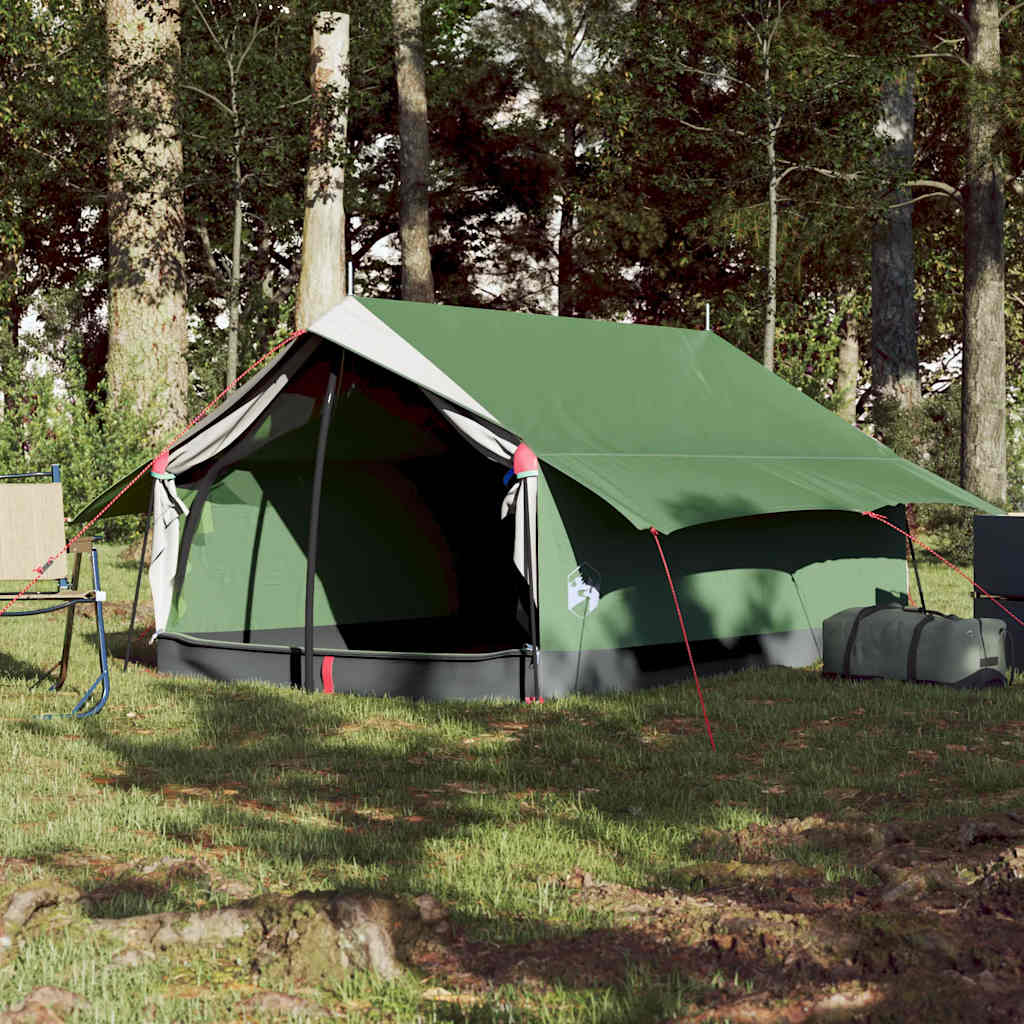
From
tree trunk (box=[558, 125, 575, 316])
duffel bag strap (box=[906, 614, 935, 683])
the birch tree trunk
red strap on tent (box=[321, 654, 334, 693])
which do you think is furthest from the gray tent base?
tree trunk (box=[558, 125, 575, 316])

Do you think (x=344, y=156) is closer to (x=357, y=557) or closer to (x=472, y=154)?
(x=357, y=557)

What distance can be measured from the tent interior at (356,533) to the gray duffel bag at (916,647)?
6.52 ft

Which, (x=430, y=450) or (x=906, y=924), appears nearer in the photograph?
(x=906, y=924)

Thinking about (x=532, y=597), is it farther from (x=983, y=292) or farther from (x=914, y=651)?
(x=983, y=292)

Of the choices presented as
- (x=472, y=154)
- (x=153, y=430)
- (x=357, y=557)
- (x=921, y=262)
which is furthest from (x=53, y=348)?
(x=357, y=557)

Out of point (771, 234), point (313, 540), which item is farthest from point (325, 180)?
point (313, 540)

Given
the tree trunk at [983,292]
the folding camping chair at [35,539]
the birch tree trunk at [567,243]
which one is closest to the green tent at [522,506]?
the folding camping chair at [35,539]

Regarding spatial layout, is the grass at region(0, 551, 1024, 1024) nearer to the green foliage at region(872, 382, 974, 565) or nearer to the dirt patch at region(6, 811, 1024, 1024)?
the dirt patch at region(6, 811, 1024, 1024)

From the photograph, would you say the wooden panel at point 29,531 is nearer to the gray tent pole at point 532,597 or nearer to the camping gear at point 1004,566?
the gray tent pole at point 532,597

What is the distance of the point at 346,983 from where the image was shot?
3797 mm

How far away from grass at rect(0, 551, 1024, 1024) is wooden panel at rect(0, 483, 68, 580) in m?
0.74

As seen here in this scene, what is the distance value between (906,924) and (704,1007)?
734 mm

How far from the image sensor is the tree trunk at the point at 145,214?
16.8 meters

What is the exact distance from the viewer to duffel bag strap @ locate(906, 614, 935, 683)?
28.9ft
